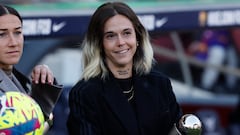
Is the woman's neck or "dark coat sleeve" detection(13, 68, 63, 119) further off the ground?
the woman's neck

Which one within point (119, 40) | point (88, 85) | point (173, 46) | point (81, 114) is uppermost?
point (119, 40)

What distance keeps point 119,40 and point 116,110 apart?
321 millimetres

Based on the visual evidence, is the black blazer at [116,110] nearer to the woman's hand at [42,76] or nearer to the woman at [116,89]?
the woman at [116,89]

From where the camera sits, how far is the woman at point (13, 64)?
3.94 meters

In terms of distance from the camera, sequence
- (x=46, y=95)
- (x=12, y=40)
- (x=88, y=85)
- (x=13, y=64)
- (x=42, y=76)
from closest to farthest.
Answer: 1. (x=12, y=40)
2. (x=13, y=64)
3. (x=46, y=95)
4. (x=42, y=76)
5. (x=88, y=85)

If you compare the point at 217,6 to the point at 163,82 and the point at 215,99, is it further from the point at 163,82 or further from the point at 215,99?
the point at 215,99

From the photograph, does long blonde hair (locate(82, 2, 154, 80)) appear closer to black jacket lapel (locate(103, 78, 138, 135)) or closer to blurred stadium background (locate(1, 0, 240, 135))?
black jacket lapel (locate(103, 78, 138, 135))

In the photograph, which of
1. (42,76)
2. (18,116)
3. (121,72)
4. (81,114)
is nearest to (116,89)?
(121,72)

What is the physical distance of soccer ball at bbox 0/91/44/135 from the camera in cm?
339

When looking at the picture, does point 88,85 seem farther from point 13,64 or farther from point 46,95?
point 13,64

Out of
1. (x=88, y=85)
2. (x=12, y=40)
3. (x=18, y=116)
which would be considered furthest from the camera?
(x=88, y=85)

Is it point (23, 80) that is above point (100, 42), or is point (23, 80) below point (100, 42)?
below

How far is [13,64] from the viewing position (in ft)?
13.3

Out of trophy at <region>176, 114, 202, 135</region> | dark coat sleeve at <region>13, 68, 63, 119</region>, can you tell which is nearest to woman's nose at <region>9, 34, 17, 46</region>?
dark coat sleeve at <region>13, 68, 63, 119</region>
